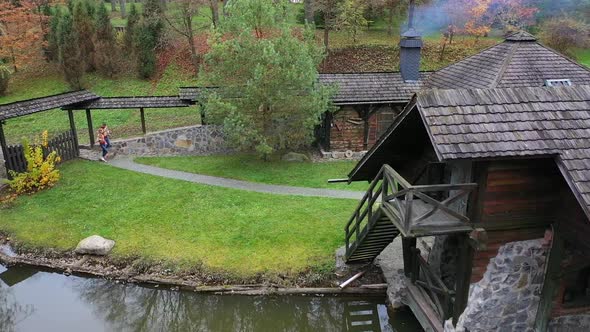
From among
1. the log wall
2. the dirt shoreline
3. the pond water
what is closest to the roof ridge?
the dirt shoreline

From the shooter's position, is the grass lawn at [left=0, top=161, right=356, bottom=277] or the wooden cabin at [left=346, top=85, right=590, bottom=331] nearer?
the wooden cabin at [left=346, top=85, right=590, bottom=331]

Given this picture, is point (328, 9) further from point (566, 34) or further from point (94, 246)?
point (94, 246)

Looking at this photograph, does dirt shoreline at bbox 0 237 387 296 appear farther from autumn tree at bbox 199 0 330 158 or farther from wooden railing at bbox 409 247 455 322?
autumn tree at bbox 199 0 330 158

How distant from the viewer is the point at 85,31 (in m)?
27.5

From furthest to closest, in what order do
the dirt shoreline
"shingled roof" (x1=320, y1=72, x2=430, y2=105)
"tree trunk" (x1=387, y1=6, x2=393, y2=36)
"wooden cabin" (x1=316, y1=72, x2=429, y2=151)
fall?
1. "tree trunk" (x1=387, y1=6, x2=393, y2=36)
2. "wooden cabin" (x1=316, y1=72, x2=429, y2=151)
3. "shingled roof" (x1=320, y1=72, x2=430, y2=105)
4. the dirt shoreline

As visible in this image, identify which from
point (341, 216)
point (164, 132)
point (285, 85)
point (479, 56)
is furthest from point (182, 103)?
point (479, 56)

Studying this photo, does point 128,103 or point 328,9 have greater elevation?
point 328,9

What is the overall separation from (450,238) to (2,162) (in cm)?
1750

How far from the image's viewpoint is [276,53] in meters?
17.6

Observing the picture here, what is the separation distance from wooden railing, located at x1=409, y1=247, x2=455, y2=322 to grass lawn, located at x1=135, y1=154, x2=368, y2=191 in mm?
5941

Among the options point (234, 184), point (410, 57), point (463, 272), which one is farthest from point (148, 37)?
point (463, 272)

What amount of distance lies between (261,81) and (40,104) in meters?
8.47

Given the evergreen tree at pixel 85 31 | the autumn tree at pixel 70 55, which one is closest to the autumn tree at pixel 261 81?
the autumn tree at pixel 70 55

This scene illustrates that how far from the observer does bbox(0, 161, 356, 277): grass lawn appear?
12.9m
